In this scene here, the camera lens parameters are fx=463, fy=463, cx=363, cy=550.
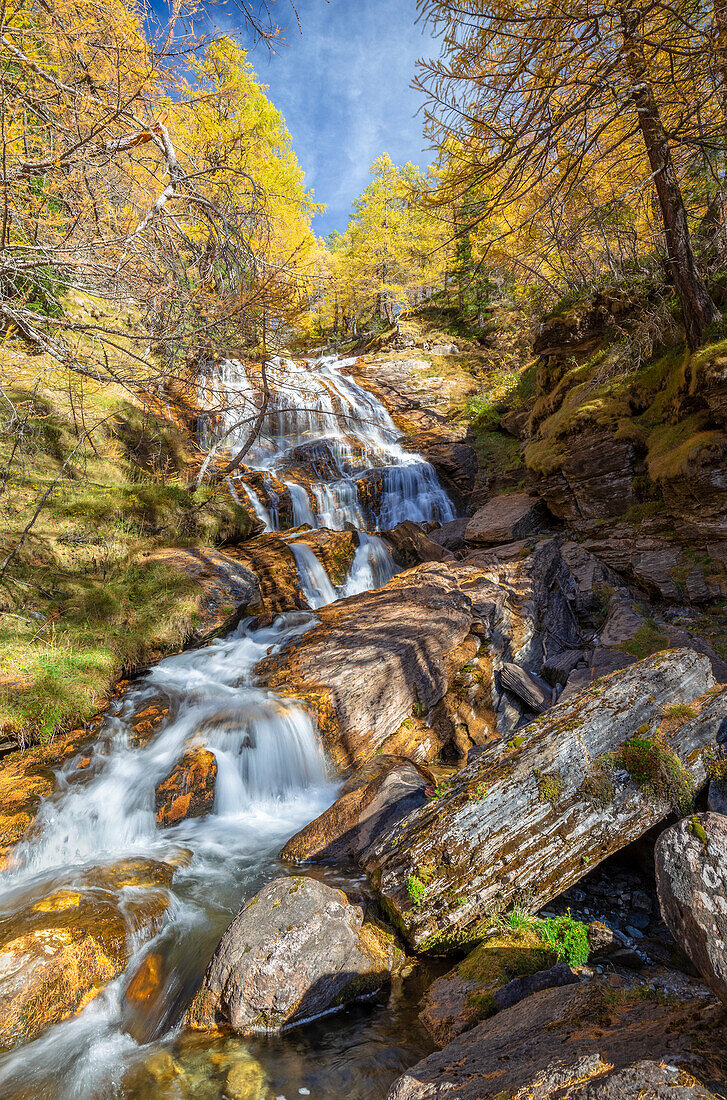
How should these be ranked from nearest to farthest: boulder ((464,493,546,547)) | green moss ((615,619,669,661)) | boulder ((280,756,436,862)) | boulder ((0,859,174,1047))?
boulder ((0,859,174,1047)), boulder ((280,756,436,862)), green moss ((615,619,669,661)), boulder ((464,493,546,547))

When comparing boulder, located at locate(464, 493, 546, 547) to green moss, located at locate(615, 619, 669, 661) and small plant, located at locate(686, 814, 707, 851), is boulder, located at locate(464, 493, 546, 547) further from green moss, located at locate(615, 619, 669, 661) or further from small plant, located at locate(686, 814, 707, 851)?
small plant, located at locate(686, 814, 707, 851)

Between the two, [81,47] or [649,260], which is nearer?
A: [81,47]

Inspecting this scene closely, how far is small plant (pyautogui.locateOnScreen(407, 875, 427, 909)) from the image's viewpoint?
323 cm

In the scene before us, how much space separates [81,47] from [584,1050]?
6.24 metres

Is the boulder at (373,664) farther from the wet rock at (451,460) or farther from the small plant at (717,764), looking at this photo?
the wet rock at (451,460)

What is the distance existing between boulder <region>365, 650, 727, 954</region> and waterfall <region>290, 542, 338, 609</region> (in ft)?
21.8

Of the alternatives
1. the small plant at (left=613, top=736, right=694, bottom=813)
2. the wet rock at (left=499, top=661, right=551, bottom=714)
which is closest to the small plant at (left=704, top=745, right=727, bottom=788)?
the small plant at (left=613, top=736, right=694, bottom=813)

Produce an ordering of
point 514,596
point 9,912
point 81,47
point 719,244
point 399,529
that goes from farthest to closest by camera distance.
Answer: point 399,529 < point 514,596 < point 719,244 < point 9,912 < point 81,47

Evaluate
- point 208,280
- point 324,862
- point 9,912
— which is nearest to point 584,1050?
point 324,862

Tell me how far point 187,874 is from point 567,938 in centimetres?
332

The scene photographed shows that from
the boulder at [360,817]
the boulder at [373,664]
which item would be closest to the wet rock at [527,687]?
the boulder at [373,664]

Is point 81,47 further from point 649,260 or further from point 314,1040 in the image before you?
point 649,260

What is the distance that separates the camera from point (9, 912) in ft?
12.0

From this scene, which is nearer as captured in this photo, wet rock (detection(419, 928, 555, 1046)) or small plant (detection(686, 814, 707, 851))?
small plant (detection(686, 814, 707, 851))
